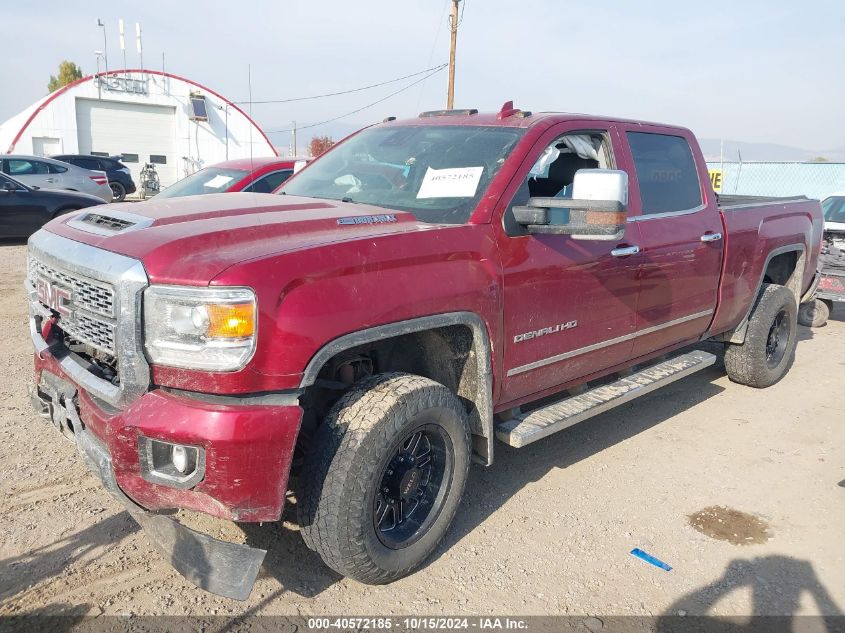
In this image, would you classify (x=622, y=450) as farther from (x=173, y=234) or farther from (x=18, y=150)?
(x=18, y=150)

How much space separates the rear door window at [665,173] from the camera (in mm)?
4242

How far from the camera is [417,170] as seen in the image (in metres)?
3.69

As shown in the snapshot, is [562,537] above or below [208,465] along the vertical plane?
below

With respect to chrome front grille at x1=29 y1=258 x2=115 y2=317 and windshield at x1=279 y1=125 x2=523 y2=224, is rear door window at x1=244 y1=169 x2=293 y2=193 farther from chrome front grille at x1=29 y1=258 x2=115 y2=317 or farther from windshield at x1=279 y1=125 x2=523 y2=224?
chrome front grille at x1=29 y1=258 x2=115 y2=317

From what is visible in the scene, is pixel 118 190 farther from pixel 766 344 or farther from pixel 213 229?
pixel 213 229

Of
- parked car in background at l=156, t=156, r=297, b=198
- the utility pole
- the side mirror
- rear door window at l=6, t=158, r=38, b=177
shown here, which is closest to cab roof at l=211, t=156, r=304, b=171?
parked car in background at l=156, t=156, r=297, b=198

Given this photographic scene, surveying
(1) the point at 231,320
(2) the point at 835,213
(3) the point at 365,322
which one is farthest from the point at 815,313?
(1) the point at 231,320

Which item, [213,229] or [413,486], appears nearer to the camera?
[213,229]

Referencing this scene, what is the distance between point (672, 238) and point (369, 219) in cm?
213

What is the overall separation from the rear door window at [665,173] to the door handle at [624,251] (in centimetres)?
35

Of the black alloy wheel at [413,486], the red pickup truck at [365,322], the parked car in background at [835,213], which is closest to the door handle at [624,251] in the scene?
the red pickup truck at [365,322]

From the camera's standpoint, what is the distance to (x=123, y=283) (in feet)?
7.87

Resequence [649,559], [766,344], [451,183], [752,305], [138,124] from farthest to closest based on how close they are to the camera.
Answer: [138,124], [766,344], [752,305], [451,183], [649,559]

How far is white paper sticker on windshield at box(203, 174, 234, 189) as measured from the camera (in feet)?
26.0
